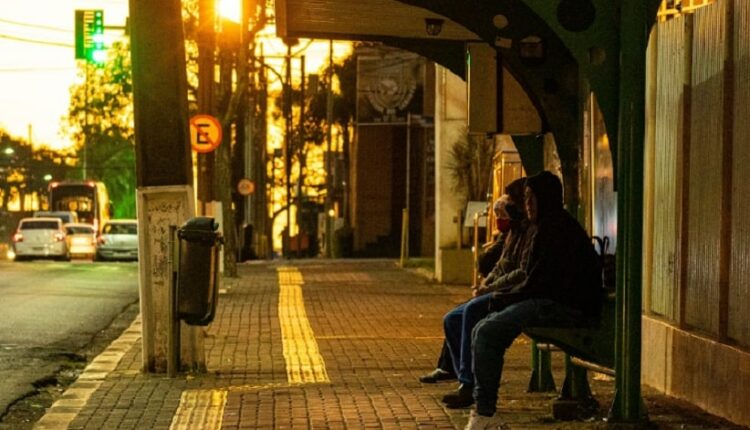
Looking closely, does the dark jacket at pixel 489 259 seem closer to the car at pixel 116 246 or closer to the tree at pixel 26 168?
the car at pixel 116 246

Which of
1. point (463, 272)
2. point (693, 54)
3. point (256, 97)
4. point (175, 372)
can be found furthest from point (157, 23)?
point (256, 97)

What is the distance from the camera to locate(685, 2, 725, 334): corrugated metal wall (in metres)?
9.02

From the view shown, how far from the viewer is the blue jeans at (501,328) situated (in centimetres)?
827

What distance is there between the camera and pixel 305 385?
10742 millimetres

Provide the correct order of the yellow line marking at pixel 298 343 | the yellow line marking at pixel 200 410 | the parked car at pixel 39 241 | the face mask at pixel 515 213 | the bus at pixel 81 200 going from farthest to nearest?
the bus at pixel 81 200, the parked car at pixel 39 241, the yellow line marking at pixel 298 343, the face mask at pixel 515 213, the yellow line marking at pixel 200 410

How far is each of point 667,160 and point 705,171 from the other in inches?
41.8

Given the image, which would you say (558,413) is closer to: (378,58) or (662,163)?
(662,163)

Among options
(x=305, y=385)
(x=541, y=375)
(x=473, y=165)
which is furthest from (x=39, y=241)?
(x=541, y=375)

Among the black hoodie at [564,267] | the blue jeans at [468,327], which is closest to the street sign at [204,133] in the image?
the blue jeans at [468,327]

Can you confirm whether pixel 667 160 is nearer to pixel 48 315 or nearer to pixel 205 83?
pixel 48 315

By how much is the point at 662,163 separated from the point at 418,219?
141 feet

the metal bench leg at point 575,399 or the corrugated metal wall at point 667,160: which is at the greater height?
the corrugated metal wall at point 667,160

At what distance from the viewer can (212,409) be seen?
9.45m

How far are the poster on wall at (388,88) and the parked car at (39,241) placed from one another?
10446 mm
